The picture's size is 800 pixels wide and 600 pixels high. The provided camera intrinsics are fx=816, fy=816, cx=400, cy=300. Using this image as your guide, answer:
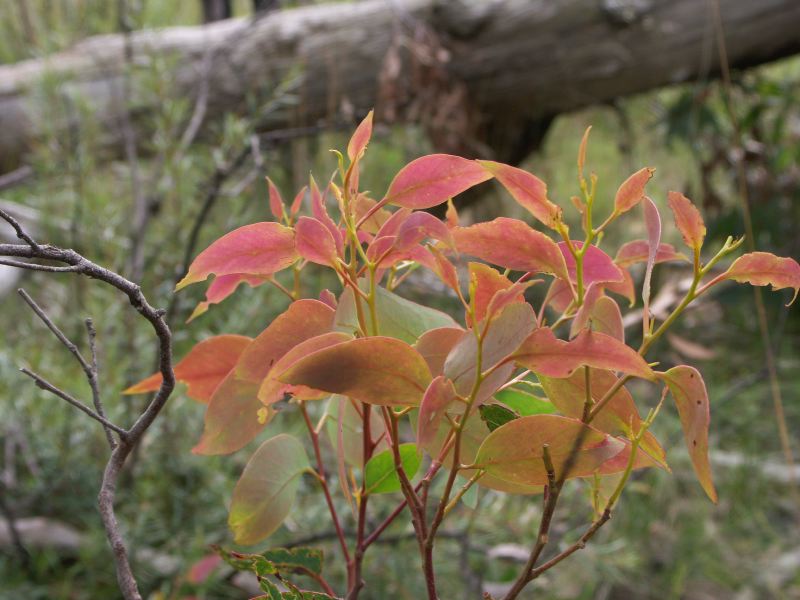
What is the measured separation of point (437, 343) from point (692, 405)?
9cm

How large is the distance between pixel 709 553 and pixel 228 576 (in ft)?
3.32

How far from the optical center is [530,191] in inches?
11.2

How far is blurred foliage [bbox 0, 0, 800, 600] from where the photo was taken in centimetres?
91

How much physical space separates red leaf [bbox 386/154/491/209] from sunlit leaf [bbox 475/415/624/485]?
0.27ft

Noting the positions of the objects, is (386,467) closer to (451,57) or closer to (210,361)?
(210,361)

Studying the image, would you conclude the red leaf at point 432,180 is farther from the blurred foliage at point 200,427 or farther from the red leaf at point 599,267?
the blurred foliage at point 200,427

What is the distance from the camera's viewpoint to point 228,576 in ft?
2.30

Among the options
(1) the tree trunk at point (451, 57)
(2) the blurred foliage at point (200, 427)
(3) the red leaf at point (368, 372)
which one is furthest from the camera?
(1) the tree trunk at point (451, 57)

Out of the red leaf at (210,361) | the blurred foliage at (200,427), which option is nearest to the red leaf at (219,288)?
the red leaf at (210,361)

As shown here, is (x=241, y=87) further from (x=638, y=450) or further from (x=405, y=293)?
(x=638, y=450)

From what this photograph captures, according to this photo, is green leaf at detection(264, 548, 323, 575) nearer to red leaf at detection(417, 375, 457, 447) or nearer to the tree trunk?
red leaf at detection(417, 375, 457, 447)

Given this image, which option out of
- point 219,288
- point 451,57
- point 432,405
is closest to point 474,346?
point 432,405

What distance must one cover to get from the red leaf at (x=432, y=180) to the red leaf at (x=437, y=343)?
5cm

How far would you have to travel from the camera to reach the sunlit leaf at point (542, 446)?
0.88 feet
